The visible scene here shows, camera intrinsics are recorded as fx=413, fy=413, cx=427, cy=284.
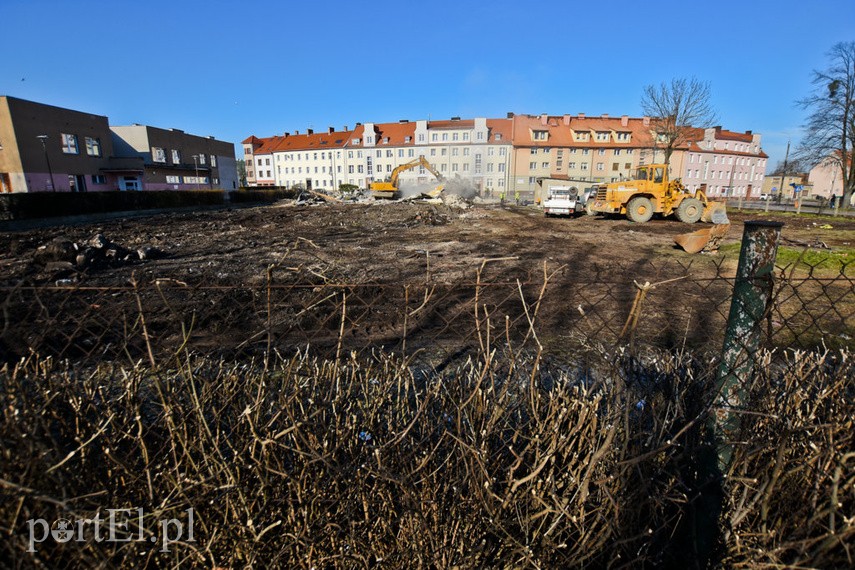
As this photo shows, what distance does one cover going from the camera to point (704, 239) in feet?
39.8

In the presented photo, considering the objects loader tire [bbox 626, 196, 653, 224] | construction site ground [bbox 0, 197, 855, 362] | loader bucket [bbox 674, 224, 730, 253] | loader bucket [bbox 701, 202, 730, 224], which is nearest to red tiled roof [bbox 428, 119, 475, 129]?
loader tire [bbox 626, 196, 653, 224]

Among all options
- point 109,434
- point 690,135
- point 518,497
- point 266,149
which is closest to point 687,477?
point 518,497

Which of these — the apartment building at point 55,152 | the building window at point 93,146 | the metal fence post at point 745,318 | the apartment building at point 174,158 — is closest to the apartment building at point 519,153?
the apartment building at point 174,158

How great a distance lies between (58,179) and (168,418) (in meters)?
43.5

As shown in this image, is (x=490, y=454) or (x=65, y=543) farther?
(x=490, y=454)

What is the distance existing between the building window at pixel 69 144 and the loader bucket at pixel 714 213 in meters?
46.1

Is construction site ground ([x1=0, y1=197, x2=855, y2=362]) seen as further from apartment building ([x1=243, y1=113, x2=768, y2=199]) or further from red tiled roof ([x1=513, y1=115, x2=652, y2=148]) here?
red tiled roof ([x1=513, y1=115, x2=652, y2=148])

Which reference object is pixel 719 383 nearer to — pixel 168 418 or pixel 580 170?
pixel 168 418

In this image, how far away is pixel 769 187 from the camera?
76.2 meters

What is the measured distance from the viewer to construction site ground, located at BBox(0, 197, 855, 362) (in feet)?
21.6

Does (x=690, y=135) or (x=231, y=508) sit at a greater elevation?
(x=690, y=135)

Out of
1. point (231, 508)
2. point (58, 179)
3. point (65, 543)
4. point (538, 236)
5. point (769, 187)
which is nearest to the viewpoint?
point (65, 543)

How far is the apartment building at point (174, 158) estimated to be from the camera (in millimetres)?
41312

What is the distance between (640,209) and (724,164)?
61600mm
